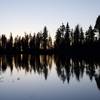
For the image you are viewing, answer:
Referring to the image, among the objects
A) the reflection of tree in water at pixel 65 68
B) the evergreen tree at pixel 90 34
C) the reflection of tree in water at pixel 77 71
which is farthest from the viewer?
the evergreen tree at pixel 90 34

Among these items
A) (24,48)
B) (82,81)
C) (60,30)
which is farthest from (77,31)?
(82,81)

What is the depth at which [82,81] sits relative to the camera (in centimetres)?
2694

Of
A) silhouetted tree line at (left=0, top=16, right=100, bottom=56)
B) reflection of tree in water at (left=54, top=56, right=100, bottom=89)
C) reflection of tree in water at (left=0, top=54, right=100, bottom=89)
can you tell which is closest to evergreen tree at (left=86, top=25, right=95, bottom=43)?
silhouetted tree line at (left=0, top=16, right=100, bottom=56)

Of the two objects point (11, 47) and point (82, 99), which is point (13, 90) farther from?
point (11, 47)

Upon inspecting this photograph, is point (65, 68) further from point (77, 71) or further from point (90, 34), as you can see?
point (90, 34)

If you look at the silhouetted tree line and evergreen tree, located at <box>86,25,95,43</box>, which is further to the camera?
evergreen tree, located at <box>86,25,95,43</box>

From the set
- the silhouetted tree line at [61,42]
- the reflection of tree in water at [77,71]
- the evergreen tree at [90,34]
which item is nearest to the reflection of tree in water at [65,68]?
the reflection of tree in water at [77,71]

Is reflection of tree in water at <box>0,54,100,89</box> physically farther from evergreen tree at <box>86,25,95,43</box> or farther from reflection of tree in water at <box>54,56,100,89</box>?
evergreen tree at <box>86,25,95,43</box>

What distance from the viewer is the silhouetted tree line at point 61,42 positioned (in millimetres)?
84125

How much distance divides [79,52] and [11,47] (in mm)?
60598

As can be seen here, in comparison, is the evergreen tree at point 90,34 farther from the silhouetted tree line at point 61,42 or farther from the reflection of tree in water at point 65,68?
the reflection of tree in water at point 65,68

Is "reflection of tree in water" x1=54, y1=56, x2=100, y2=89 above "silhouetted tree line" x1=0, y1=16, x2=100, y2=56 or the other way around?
the other way around

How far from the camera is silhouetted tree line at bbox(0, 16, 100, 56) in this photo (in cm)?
8412

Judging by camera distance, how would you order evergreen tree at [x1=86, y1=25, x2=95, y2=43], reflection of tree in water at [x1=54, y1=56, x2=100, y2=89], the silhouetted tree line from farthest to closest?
evergreen tree at [x1=86, y1=25, x2=95, y2=43] < the silhouetted tree line < reflection of tree in water at [x1=54, y1=56, x2=100, y2=89]
